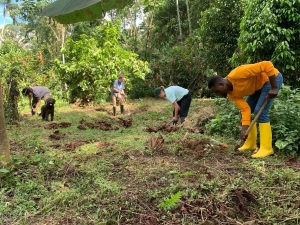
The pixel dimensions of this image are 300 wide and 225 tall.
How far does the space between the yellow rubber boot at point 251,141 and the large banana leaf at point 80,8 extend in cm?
319

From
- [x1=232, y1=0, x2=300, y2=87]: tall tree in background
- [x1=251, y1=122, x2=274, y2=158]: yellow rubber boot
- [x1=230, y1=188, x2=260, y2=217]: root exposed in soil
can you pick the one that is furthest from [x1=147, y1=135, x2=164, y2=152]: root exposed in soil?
[x1=232, y1=0, x2=300, y2=87]: tall tree in background

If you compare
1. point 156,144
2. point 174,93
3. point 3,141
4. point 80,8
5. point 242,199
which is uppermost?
point 80,8

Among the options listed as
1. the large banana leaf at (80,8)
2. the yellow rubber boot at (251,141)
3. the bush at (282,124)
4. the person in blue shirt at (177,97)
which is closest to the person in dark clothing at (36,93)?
the person in blue shirt at (177,97)

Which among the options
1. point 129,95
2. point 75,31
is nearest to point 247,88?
point 129,95

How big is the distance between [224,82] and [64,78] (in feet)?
30.1

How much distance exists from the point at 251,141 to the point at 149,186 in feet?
6.50

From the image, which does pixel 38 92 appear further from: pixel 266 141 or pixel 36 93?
pixel 266 141

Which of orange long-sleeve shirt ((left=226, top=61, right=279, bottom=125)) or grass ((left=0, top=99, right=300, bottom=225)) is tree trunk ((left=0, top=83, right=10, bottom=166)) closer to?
grass ((left=0, top=99, right=300, bottom=225))

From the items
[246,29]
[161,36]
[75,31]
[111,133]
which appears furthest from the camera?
[161,36]

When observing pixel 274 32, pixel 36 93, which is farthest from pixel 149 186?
pixel 36 93

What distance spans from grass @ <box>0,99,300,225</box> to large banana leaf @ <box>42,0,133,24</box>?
1.61 meters

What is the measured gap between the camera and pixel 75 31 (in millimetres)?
20750

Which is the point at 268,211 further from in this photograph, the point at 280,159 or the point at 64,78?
the point at 64,78

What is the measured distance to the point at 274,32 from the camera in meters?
6.88
